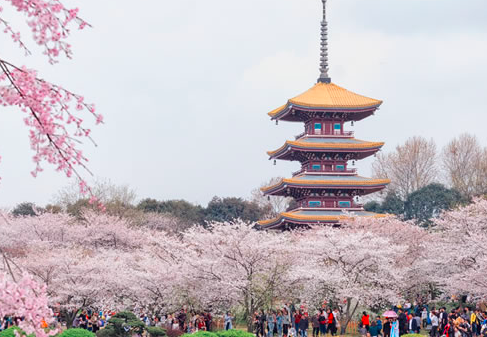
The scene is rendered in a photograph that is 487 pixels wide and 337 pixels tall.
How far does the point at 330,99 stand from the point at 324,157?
13.7 ft

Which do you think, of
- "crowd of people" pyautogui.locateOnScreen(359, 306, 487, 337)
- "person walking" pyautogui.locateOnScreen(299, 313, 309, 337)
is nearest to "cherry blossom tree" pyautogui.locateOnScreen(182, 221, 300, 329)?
"person walking" pyautogui.locateOnScreen(299, 313, 309, 337)

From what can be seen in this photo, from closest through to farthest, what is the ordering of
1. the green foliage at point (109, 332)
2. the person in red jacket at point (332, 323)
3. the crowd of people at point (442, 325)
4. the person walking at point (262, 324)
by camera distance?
the crowd of people at point (442, 325)
the green foliage at point (109, 332)
the person walking at point (262, 324)
the person in red jacket at point (332, 323)

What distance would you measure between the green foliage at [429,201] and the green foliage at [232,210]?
15.6 metres

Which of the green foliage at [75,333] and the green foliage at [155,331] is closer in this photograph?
the green foliage at [75,333]

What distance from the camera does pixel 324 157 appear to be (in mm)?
49500

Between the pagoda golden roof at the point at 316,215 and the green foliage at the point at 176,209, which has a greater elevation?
the green foliage at the point at 176,209

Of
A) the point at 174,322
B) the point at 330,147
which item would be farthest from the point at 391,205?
the point at 174,322

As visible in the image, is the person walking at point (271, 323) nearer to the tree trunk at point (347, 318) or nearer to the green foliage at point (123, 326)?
the tree trunk at point (347, 318)

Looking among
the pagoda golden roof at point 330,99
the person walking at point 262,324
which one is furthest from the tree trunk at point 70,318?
the pagoda golden roof at point 330,99

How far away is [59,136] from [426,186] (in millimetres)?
59710

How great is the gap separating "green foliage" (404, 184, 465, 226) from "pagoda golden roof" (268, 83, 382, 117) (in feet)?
48.8

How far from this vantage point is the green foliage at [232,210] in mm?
73375

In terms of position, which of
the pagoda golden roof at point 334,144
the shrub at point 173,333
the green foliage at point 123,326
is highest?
the pagoda golden roof at point 334,144

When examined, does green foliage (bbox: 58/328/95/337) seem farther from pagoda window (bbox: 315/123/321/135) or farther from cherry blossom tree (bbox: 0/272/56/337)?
pagoda window (bbox: 315/123/321/135)
